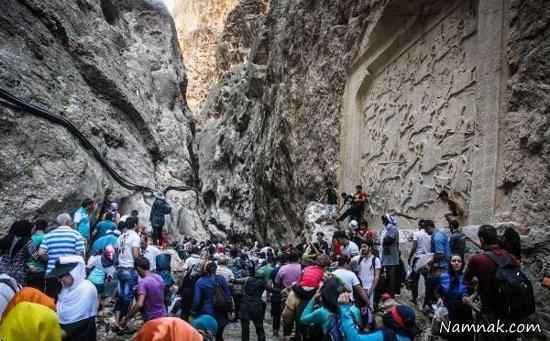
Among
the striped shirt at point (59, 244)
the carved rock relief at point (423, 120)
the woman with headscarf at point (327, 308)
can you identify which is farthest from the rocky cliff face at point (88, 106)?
the carved rock relief at point (423, 120)

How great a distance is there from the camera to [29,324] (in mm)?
2648

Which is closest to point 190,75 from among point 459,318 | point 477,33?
point 477,33

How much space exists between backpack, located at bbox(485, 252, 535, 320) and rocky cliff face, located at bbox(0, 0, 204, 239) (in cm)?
848

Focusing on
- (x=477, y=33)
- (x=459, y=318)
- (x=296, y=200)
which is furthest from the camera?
(x=296, y=200)

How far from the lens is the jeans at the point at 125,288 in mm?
7020

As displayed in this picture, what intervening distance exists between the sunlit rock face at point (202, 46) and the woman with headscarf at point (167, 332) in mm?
52974

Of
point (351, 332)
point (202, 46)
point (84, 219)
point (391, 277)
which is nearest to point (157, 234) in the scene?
point (84, 219)

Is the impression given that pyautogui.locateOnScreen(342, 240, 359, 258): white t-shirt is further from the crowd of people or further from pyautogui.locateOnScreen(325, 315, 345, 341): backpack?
pyautogui.locateOnScreen(325, 315, 345, 341): backpack

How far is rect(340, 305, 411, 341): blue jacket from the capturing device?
334 cm

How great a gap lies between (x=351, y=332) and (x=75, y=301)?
247 centimetres

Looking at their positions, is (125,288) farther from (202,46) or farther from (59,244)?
(202,46)

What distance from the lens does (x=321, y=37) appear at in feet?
56.7

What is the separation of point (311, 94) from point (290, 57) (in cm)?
345

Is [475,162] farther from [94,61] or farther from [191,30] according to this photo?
[191,30]
